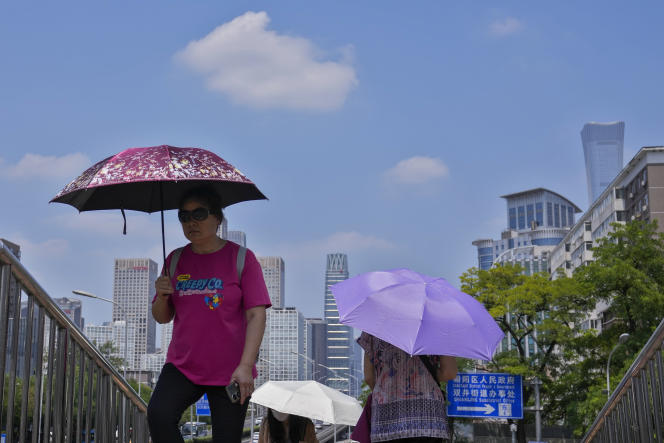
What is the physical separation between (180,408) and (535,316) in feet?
132

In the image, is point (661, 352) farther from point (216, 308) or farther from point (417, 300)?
point (216, 308)

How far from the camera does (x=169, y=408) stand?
14.1ft

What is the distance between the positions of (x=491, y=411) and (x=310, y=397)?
29.8m

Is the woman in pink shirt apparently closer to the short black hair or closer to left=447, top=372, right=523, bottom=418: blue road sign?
the short black hair

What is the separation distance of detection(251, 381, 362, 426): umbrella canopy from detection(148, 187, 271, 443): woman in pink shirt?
4491 millimetres

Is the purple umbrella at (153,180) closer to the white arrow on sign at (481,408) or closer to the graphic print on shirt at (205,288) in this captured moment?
the graphic print on shirt at (205,288)

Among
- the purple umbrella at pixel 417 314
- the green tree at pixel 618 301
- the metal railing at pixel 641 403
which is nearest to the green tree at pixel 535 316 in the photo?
the green tree at pixel 618 301

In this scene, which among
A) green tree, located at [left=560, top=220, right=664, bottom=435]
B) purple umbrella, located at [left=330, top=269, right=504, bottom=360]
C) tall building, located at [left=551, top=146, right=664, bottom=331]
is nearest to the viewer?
purple umbrella, located at [left=330, top=269, right=504, bottom=360]

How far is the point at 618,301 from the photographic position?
37.1 m

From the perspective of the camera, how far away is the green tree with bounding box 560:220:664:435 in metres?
35.8

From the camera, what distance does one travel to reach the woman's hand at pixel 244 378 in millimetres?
4316

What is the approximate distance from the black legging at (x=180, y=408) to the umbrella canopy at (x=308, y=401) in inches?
179

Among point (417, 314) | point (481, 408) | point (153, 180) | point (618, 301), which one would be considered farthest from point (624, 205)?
point (153, 180)

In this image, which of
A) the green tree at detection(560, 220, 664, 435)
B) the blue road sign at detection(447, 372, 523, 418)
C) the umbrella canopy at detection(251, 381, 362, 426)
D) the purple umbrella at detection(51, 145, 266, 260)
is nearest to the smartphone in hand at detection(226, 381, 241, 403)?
the purple umbrella at detection(51, 145, 266, 260)
